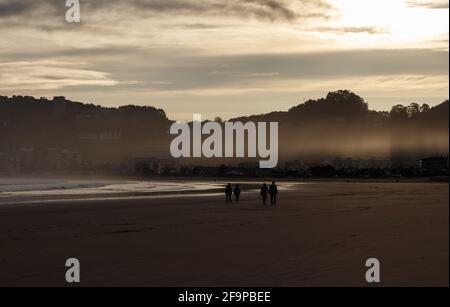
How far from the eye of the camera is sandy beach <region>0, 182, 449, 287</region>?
1155cm

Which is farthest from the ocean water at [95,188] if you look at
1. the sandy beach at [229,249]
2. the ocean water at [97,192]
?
the sandy beach at [229,249]

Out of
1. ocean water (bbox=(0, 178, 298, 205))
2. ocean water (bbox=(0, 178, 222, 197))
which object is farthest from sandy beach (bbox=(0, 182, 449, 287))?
ocean water (bbox=(0, 178, 222, 197))

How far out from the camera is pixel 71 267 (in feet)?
42.0

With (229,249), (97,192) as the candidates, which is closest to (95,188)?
(97,192)

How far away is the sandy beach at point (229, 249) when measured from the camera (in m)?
11.6

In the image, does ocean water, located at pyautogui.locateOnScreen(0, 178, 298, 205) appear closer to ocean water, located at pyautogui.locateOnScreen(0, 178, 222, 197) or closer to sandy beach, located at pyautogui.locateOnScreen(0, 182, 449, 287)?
ocean water, located at pyautogui.locateOnScreen(0, 178, 222, 197)

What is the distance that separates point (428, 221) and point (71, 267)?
12.0m

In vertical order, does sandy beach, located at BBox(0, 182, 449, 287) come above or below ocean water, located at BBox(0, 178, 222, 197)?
above

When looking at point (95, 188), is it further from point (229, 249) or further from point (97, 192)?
point (229, 249)

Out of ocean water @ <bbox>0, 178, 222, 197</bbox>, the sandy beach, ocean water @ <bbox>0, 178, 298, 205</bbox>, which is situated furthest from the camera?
→ ocean water @ <bbox>0, 178, 222, 197</bbox>
